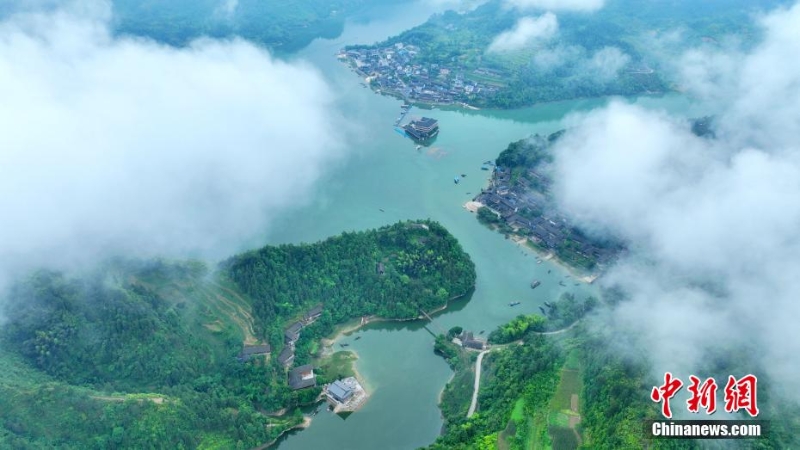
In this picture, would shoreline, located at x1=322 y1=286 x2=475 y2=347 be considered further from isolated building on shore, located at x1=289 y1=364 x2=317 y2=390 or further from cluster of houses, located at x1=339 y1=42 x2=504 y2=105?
cluster of houses, located at x1=339 y1=42 x2=504 y2=105

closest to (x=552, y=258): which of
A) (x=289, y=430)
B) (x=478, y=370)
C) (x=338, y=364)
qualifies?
(x=478, y=370)

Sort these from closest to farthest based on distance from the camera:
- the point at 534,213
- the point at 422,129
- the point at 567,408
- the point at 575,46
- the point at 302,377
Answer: the point at 567,408 < the point at 302,377 < the point at 534,213 < the point at 422,129 < the point at 575,46

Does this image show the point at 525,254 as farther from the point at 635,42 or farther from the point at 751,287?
the point at 635,42

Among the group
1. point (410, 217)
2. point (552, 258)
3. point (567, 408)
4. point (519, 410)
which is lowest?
point (519, 410)

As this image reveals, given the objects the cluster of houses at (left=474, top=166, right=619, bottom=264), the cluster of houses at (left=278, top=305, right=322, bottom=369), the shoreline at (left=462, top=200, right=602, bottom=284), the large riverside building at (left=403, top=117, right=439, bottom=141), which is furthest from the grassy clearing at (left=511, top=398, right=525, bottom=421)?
the large riverside building at (left=403, top=117, right=439, bottom=141)

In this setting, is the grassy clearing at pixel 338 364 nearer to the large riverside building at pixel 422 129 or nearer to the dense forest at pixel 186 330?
the dense forest at pixel 186 330

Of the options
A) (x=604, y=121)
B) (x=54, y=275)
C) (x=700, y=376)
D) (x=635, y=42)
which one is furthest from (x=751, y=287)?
(x=635, y=42)

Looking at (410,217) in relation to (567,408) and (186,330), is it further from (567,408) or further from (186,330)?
(567,408)
